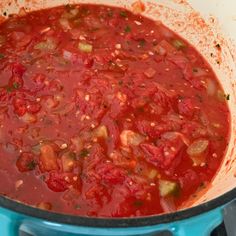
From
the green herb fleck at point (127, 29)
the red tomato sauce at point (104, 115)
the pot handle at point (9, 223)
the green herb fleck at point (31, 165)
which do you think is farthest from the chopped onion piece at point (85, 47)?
the pot handle at point (9, 223)

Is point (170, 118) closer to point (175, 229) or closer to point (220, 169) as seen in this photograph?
point (220, 169)

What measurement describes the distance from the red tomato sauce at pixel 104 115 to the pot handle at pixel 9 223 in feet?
1.58

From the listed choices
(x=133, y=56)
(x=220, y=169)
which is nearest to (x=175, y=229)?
(x=220, y=169)

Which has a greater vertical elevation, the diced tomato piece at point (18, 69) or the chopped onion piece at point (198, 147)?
the diced tomato piece at point (18, 69)

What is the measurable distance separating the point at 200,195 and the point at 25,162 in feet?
2.92

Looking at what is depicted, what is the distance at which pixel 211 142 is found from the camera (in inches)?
109

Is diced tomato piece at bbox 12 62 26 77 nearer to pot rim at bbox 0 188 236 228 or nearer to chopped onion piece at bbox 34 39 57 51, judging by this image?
chopped onion piece at bbox 34 39 57 51

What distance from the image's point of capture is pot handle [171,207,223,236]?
177cm

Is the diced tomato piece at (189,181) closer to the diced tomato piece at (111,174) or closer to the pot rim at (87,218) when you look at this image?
the diced tomato piece at (111,174)

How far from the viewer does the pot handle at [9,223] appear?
1.74 meters

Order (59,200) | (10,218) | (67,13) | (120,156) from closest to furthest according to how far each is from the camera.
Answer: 1. (10,218)
2. (59,200)
3. (120,156)
4. (67,13)

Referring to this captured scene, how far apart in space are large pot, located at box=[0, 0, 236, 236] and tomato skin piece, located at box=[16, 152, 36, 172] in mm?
530

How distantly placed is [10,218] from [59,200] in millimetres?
617

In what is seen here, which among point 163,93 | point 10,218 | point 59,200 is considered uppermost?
point 10,218
